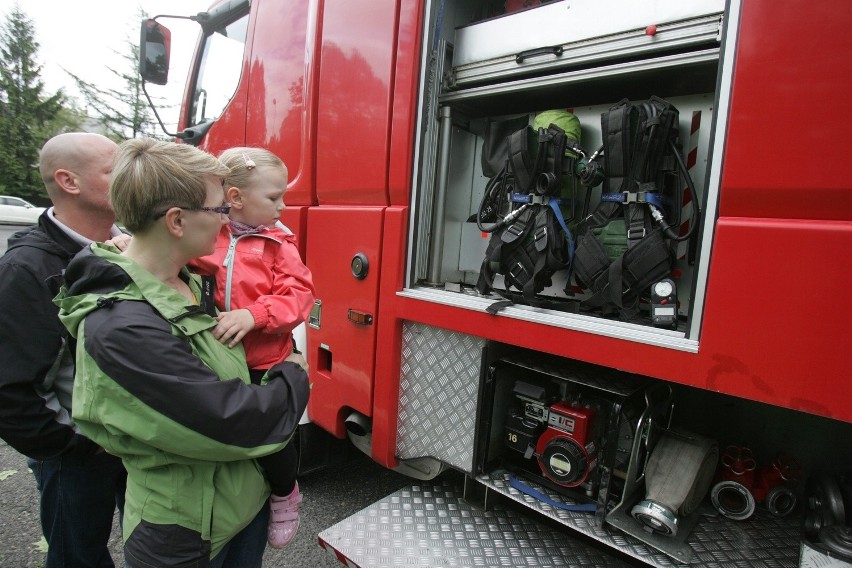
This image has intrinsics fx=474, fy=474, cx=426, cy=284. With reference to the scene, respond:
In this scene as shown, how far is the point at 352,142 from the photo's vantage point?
91.2 inches

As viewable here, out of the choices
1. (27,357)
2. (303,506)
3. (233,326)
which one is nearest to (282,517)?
(233,326)

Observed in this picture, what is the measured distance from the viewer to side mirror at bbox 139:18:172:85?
3133 mm

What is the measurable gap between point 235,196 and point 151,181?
496 mm

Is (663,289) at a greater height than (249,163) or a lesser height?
lesser

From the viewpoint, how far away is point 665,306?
154 centimetres

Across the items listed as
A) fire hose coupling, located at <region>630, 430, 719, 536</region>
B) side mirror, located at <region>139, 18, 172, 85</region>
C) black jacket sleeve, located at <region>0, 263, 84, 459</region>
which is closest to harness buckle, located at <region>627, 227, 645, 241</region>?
fire hose coupling, located at <region>630, 430, 719, 536</region>

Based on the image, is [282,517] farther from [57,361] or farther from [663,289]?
[663,289]

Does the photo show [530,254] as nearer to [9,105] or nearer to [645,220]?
[645,220]

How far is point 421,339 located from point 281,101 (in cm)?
169

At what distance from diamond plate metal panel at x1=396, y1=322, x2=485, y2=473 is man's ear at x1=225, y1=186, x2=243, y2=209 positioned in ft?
2.96

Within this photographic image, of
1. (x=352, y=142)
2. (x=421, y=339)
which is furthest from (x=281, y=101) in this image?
(x=421, y=339)

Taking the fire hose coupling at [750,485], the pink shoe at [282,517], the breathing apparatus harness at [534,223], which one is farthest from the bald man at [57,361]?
the fire hose coupling at [750,485]

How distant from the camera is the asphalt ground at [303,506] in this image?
232cm

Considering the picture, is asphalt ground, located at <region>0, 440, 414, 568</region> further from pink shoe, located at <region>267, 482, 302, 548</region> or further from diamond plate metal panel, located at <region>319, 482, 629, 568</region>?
pink shoe, located at <region>267, 482, 302, 548</region>
